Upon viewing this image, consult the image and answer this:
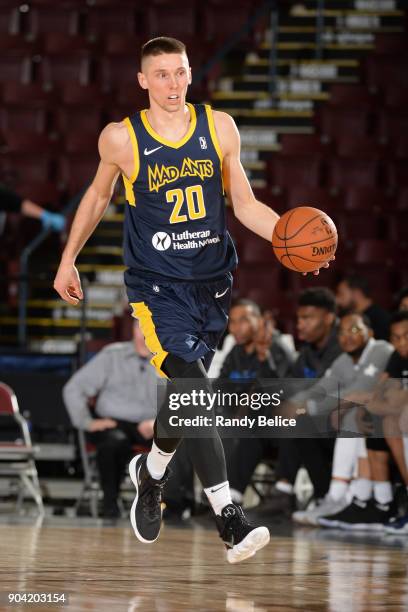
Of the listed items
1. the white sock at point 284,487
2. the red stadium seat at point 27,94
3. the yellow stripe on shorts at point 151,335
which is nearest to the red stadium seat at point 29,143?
the red stadium seat at point 27,94

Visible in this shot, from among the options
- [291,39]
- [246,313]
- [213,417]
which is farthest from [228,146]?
[291,39]

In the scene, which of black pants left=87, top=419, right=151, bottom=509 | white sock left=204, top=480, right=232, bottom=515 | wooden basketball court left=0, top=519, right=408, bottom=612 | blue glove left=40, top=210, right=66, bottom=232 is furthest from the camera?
blue glove left=40, top=210, right=66, bottom=232

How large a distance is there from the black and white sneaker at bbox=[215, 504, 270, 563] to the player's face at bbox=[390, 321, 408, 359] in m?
2.83

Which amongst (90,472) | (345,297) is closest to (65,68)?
(345,297)

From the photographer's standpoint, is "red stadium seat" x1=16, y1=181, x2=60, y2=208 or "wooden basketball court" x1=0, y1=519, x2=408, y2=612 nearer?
"wooden basketball court" x1=0, y1=519, x2=408, y2=612

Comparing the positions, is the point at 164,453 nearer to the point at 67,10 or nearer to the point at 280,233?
the point at 280,233

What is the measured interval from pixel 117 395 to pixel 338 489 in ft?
5.35

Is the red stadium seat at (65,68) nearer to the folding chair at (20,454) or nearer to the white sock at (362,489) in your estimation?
the folding chair at (20,454)

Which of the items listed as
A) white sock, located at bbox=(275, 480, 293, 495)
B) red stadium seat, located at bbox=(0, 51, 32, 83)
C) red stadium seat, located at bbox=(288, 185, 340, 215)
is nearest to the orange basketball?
white sock, located at bbox=(275, 480, 293, 495)

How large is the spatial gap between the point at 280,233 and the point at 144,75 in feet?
2.47

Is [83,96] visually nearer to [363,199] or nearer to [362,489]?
[363,199]

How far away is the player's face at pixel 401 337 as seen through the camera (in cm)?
654

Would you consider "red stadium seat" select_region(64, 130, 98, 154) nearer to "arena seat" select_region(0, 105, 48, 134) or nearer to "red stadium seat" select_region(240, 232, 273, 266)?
"arena seat" select_region(0, 105, 48, 134)

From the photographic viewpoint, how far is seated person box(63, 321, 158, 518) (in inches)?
294
